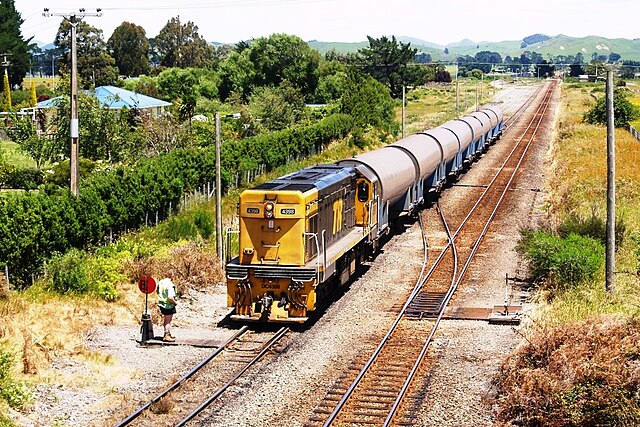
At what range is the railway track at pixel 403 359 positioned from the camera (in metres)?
15.0

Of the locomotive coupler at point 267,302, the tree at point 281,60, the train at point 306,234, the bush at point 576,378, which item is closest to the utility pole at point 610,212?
the bush at point 576,378

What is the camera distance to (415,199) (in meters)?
34.8

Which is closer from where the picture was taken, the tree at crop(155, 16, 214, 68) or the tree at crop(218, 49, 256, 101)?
the tree at crop(218, 49, 256, 101)

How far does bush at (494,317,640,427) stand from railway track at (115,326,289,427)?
16.9 feet

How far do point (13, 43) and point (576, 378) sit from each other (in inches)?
4053

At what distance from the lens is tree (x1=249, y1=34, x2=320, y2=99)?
94.0 m

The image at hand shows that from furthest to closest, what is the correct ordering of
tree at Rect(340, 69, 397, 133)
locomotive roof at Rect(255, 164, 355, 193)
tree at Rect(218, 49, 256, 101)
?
tree at Rect(218, 49, 256, 101) < tree at Rect(340, 69, 397, 133) < locomotive roof at Rect(255, 164, 355, 193)

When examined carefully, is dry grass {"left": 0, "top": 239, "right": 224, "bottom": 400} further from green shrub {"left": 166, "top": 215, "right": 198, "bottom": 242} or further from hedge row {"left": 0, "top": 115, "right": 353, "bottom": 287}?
green shrub {"left": 166, "top": 215, "right": 198, "bottom": 242}

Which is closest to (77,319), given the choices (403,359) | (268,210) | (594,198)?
(268,210)

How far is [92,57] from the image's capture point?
11625cm

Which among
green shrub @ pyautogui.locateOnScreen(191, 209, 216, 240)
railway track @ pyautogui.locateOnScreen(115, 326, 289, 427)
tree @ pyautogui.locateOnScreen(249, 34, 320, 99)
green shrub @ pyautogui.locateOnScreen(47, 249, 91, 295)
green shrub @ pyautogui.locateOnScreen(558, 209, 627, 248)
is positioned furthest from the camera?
tree @ pyautogui.locateOnScreen(249, 34, 320, 99)

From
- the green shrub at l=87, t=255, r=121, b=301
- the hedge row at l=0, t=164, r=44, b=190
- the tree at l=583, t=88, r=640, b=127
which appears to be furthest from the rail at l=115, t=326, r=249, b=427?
the tree at l=583, t=88, r=640, b=127

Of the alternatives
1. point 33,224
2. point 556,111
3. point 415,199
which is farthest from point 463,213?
point 556,111

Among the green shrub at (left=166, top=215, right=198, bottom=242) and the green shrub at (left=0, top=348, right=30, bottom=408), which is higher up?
the green shrub at (left=166, top=215, right=198, bottom=242)
